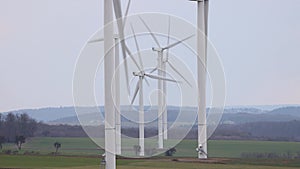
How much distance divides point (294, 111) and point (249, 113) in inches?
1011

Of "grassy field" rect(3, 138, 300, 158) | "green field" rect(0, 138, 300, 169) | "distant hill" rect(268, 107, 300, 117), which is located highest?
"distant hill" rect(268, 107, 300, 117)

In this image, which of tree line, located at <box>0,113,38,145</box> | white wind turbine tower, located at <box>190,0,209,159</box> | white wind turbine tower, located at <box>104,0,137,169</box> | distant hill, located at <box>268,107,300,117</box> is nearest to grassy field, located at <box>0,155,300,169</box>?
white wind turbine tower, located at <box>190,0,209,159</box>

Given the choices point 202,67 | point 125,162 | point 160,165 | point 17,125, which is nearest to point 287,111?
point 17,125

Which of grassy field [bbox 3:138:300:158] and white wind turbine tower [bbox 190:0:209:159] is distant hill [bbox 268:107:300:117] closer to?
grassy field [bbox 3:138:300:158]

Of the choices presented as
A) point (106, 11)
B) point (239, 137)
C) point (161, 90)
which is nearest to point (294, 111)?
point (239, 137)

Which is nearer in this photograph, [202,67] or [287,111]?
[202,67]

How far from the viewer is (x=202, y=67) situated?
4116cm

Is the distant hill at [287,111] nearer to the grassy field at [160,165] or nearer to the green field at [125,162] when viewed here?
the green field at [125,162]

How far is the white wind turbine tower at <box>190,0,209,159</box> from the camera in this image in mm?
41219

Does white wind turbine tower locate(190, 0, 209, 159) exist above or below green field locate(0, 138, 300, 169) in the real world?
above

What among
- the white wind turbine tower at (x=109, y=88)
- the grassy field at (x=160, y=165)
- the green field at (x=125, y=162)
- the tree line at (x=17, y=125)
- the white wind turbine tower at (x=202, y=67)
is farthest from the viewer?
the tree line at (x=17, y=125)

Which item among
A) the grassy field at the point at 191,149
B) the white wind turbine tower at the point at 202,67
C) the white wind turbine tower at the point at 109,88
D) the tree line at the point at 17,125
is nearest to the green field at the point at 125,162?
the grassy field at the point at 191,149

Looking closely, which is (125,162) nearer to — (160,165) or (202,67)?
(160,165)

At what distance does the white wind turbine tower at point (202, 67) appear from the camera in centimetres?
4122
